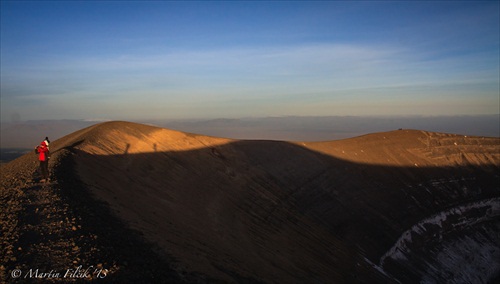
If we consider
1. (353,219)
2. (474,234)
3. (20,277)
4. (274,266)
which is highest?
(20,277)

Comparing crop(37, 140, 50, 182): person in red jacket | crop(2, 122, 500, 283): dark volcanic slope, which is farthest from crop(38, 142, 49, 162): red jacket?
crop(2, 122, 500, 283): dark volcanic slope

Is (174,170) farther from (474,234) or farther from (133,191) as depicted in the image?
(474,234)

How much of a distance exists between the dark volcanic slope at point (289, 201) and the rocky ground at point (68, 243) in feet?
0.29

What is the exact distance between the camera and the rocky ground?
7.53 meters

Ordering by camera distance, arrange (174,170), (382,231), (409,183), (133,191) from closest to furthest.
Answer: (133,191)
(174,170)
(382,231)
(409,183)

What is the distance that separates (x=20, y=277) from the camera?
7.14m

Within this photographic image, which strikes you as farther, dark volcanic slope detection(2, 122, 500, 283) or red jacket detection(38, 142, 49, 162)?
red jacket detection(38, 142, 49, 162)

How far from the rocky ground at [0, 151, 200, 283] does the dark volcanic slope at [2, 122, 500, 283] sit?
0.29 ft

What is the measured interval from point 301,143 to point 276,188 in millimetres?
12023

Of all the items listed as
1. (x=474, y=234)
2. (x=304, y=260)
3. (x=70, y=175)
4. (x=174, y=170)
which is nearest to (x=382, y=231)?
(x=474, y=234)

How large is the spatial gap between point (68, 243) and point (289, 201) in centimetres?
2301

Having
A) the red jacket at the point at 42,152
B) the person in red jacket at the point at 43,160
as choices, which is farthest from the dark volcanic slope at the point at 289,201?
the red jacket at the point at 42,152

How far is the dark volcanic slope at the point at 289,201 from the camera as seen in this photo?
40.9 ft

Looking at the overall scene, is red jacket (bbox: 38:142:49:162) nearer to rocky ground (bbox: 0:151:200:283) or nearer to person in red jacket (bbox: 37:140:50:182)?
person in red jacket (bbox: 37:140:50:182)
